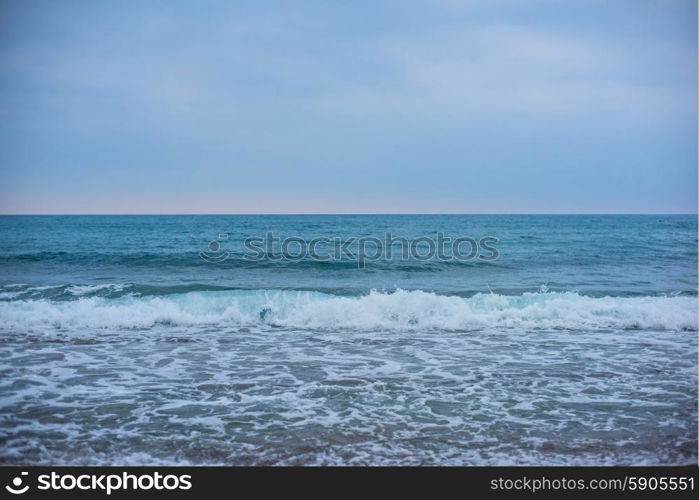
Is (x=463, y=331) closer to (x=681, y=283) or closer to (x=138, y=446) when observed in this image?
(x=138, y=446)

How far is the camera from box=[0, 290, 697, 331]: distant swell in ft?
38.1

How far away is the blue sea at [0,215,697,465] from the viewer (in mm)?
5148

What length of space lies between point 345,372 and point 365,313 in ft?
15.0

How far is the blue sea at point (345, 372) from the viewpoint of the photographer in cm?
515

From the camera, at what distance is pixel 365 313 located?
12.4 metres

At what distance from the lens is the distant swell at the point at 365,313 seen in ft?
38.1

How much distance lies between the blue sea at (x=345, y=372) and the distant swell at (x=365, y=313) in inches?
2.4

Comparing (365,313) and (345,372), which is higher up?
(365,313)

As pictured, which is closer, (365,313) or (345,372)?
(345,372)

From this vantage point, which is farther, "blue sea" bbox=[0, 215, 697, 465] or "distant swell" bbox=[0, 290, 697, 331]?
"distant swell" bbox=[0, 290, 697, 331]

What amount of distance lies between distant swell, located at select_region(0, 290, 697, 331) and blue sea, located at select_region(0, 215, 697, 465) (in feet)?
0.20

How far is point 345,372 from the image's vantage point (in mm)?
7824

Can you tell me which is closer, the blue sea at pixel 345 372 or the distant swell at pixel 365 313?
the blue sea at pixel 345 372
